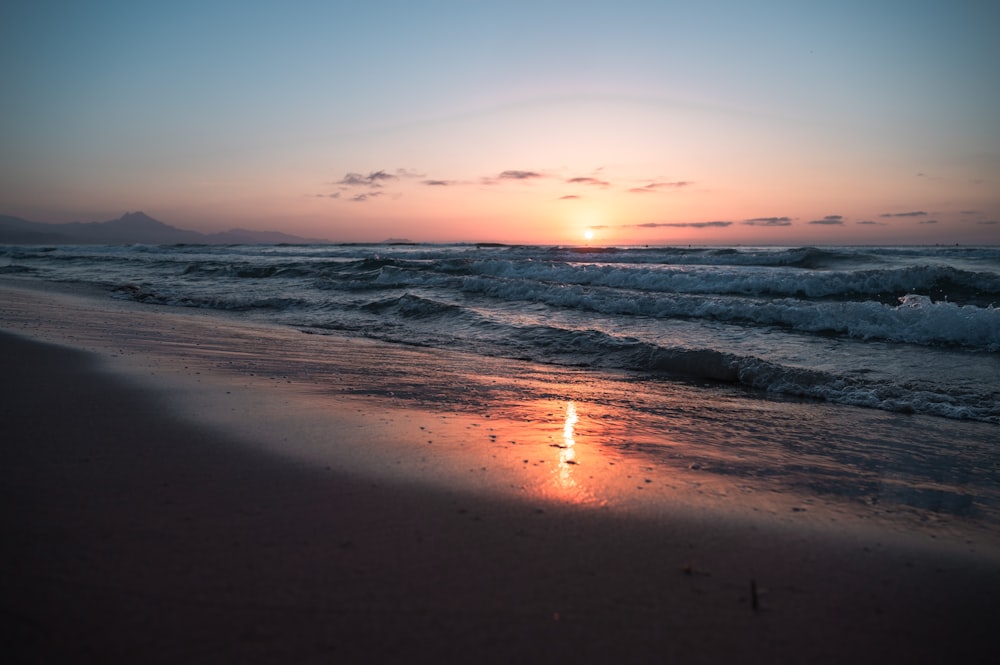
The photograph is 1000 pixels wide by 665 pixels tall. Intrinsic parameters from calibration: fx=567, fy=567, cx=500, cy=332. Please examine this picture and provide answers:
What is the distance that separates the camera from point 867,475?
381 centimetres

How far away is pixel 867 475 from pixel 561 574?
2719mm

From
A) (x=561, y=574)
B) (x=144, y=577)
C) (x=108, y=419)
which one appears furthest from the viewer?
(x=108, y=419)

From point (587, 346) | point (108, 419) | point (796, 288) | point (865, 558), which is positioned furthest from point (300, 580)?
point (796, 288)

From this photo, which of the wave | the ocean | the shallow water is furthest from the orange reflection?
the wave

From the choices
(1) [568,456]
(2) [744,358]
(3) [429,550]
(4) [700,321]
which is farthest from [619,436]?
(4) [700,321]

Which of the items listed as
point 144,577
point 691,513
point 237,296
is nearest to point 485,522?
point 691,513

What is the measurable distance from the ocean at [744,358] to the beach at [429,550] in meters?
0.57

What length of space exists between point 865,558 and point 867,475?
1450 mm

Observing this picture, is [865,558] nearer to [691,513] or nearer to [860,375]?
[691,513]

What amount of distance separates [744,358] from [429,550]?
622cm

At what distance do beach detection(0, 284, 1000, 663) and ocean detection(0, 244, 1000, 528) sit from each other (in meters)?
0.57

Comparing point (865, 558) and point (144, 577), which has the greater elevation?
point (144, 577)

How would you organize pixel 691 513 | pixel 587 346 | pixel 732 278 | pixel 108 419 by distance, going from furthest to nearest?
pixel 732 278
pixel 587 346
pixel 108 419
pixel 691 513

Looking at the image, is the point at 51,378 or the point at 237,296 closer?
the point at 51,378
